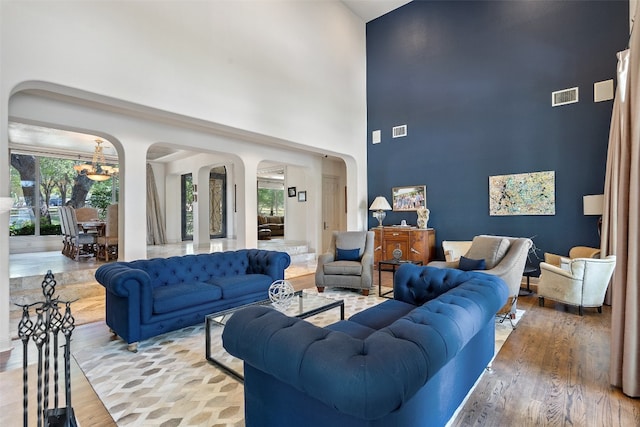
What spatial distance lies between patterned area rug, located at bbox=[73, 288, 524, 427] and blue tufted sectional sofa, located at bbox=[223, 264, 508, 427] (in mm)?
563

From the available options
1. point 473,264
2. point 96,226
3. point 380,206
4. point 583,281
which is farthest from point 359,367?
point 96,226

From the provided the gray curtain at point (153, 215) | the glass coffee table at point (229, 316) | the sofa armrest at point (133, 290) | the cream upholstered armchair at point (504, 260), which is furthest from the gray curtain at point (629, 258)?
the gray curtain at point (153, 215)

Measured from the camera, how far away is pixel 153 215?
9.73m

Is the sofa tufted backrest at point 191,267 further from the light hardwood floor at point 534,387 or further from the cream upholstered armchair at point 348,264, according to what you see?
the cream upholstered armchair at point 348,264

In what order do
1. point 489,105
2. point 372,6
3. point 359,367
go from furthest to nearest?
point 372,6 < point 489,105 < point 359,367

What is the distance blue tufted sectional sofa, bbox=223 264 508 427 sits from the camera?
44.3 inches

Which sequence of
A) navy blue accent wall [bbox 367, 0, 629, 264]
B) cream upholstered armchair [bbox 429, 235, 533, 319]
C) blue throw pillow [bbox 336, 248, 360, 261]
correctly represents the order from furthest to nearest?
blue throw pillow [bbox 336, 248, 360, 261]
navy blue accent wall [bbox 367, 0, 629, 264]
cream upholstered armchair [bbox 429, 235, 533, 319]

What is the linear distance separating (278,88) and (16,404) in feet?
16.6

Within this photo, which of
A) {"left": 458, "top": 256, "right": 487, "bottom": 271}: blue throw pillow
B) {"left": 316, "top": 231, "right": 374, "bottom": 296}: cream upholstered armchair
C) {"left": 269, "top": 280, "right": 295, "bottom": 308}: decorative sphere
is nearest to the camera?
{"left": 269, "top": 280, "right": 295, "bottom": 308}: decorative sphere

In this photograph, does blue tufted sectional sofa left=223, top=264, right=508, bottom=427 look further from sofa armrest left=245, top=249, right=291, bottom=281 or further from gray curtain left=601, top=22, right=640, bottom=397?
sofa armrest left=245, top=249, right=291, bottom=281

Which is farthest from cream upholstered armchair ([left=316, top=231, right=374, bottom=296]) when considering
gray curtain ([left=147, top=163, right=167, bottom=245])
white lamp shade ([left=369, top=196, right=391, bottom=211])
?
gray curtain ([left=147, top=163, right=167, bottom=245])

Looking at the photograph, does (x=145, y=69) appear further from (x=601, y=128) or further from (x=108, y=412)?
(x=601, y=128)

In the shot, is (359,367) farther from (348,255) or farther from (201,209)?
(201,209)

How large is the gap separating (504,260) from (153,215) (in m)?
9.40
